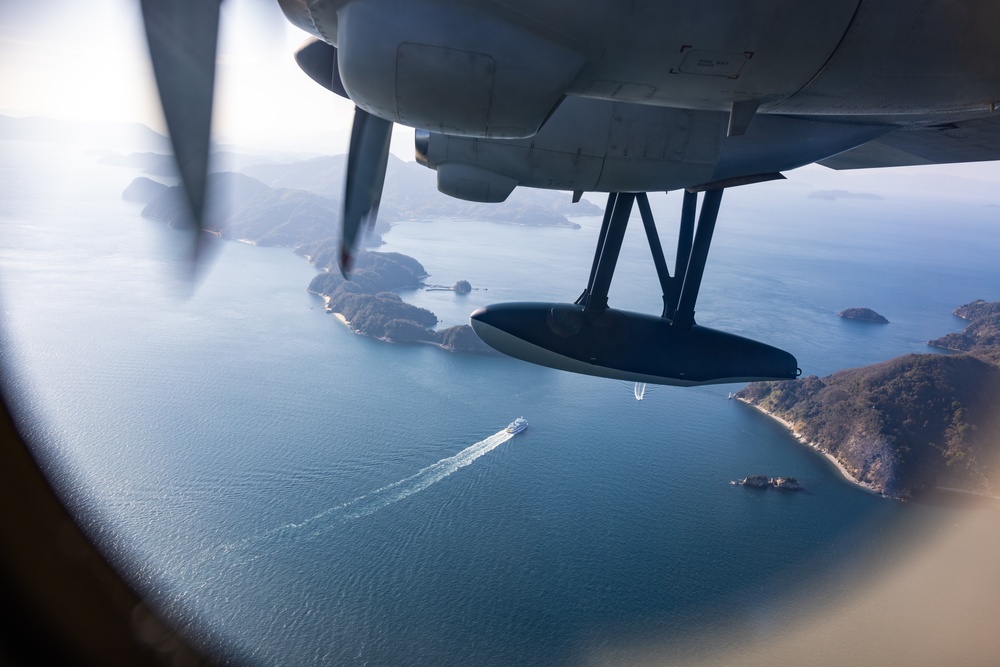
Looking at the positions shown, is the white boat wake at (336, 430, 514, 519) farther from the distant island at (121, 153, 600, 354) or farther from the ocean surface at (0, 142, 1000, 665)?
the distant island at (121, 153, 600, 354)

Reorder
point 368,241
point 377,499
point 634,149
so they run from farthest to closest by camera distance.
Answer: point 377,499 → point 368,241 → point 634,149

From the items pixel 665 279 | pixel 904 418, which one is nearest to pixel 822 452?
pixel 904 418

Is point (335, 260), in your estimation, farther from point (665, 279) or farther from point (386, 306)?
point (665, 279)

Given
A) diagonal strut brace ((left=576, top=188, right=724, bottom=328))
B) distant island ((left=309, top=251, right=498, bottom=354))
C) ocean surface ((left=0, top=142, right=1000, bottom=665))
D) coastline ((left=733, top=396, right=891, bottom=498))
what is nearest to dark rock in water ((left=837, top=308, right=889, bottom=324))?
ocean surface ((left=0, top=142, right=1000, bottom=665))

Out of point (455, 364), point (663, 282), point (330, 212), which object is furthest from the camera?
point (330, 212)

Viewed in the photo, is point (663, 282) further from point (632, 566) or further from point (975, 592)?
point (975, 592)

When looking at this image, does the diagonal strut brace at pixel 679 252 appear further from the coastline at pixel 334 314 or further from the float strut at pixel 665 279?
the coastline at pixel 334 314

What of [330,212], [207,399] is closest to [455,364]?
[207,399]
